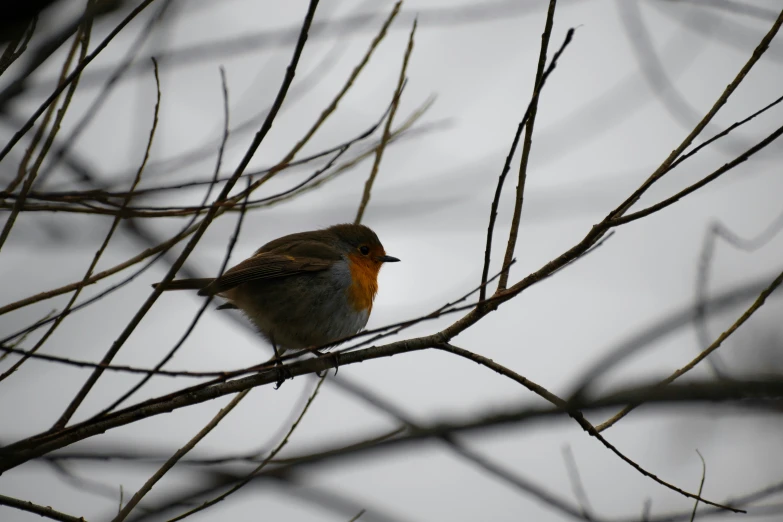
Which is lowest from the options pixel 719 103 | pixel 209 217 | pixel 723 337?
pixel 723 337

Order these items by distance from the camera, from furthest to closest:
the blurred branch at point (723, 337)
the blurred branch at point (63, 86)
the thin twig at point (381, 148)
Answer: the thin twig at point (381, 148) → the blurred branch at point (723, 337) → the blurred branch at point (63, 86)

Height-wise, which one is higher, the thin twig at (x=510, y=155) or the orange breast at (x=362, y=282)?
the orange breast at (x=362, y=282)

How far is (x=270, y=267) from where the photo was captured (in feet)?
15.6

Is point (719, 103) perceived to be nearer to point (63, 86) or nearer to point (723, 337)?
point (723, 337)

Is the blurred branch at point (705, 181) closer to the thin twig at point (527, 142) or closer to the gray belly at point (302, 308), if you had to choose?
the thin twig at point (527, 142)

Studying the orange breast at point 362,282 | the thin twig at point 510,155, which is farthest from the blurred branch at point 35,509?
the orange breast at point 362,282

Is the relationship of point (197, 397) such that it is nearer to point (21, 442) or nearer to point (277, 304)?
point (21, 442)

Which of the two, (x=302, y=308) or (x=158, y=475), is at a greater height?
(x=302, y=308)

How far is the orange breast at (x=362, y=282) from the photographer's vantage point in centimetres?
472

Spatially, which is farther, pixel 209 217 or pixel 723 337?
pixel 723 337

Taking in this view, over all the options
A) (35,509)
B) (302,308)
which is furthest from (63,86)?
(302,308)

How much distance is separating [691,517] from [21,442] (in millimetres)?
2104

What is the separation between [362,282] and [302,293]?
16.4 inches

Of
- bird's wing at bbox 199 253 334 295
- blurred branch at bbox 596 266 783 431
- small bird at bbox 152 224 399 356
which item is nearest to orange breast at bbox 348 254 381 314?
small bird at bbox 152 224 399 356
